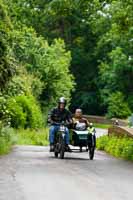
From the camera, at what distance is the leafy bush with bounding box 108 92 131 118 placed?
69.5m

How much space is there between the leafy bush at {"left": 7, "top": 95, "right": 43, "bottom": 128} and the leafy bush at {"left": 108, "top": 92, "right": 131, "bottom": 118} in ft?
88.6

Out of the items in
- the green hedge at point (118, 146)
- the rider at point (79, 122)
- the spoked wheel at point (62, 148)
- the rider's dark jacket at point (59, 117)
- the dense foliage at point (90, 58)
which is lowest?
the green hedge at point (118, 146)

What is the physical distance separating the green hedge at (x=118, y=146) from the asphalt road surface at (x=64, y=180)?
2.72 metres

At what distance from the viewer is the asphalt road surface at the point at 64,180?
37.3 feet

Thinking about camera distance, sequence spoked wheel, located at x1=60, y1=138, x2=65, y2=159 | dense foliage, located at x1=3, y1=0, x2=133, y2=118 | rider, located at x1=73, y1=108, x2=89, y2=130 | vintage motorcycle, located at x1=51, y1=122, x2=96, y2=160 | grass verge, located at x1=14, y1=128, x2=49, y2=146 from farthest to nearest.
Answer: dense foliage, located at x1=3, y1=0, x2=133, y2=118
grass verge, located at x1=14, y1=128, x2=49, y2=146
rider, located at x1=73, y1=108, x2=89, y2=130
vintage motorcycle, located at x1=51, y1=122, x2=96, y2=160
spoked wheel, located at x1=60, y1=138, x2=65, y2=159

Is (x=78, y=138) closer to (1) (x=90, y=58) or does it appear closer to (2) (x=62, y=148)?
(2) (x=62, y=148)

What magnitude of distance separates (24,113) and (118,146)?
1691 centimetres

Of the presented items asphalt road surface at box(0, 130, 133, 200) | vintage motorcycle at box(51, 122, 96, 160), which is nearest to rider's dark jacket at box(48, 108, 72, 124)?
vintage motorcycle at box(51, 122, 96, 160)

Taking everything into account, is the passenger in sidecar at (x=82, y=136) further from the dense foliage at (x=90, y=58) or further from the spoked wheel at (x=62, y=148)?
the dense foliage at (x=90, y=58)

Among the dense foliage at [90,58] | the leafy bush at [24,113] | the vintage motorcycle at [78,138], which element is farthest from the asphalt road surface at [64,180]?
the dense foliage at [90,58]

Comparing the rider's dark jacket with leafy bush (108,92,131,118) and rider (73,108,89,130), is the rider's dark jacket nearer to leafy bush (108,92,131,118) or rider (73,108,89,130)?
rider (73,108,89,130)

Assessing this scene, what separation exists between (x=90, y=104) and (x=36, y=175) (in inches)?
2618

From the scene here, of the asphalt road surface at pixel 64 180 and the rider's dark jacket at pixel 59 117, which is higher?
the rider's dark jacket at pixel 59 117

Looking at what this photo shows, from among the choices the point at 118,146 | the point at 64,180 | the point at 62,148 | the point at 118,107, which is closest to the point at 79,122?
the point at 62,148
